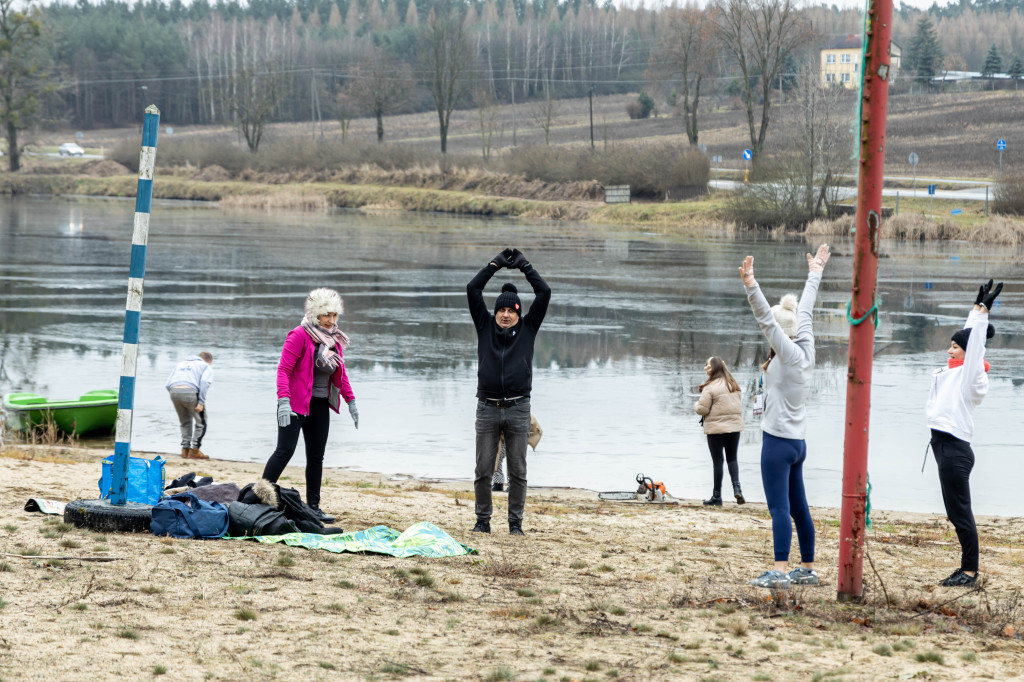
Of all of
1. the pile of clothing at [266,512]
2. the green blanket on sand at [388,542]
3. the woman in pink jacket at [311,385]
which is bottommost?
the green blanket on sand at [388,542]

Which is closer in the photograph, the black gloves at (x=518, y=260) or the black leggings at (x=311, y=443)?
the black gloves at (x=518, y=260)

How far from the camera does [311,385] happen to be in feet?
28.6

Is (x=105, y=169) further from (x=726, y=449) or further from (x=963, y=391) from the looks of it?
(x=963, y=391)

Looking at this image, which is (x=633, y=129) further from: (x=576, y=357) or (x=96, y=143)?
(x=576, y=357)

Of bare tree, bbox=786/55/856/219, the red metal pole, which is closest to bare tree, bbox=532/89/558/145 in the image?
bare tree, bbox=786/55/856/219

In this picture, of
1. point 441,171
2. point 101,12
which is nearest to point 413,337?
point 441,171

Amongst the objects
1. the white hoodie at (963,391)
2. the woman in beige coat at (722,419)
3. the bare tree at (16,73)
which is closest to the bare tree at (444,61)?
the bare tree at (16,73)

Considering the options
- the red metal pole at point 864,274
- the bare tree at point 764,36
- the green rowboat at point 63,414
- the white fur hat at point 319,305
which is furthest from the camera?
the bare tree at point 764,36

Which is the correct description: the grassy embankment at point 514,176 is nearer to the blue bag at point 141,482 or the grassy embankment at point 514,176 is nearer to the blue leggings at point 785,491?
the blue leggings at point 785,491

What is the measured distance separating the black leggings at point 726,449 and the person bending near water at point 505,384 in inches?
131

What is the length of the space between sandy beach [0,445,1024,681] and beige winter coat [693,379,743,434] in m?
2.66

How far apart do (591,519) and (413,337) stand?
514 inches

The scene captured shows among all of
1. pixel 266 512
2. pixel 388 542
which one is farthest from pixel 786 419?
pixel 266 512

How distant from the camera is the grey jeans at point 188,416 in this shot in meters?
13.3
